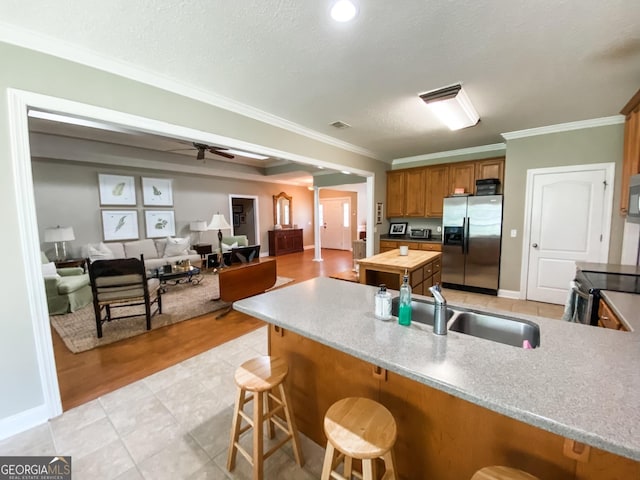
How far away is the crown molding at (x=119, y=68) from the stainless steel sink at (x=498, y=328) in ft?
9.09

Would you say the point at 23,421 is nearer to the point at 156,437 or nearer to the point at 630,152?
the point at 156,437

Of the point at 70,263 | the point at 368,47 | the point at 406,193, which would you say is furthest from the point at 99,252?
the point at 406,193

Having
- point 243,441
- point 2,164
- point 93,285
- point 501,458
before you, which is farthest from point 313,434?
point 93,285

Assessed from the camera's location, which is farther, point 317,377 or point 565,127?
point 565,127

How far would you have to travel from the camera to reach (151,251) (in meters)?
5.97

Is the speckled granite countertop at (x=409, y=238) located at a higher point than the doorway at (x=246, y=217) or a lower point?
lower

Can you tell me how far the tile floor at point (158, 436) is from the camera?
1.53 meters

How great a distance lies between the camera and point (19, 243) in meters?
1.73

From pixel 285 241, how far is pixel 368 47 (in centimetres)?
737

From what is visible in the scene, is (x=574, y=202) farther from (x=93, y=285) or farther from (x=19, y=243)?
(x=93, y=285)

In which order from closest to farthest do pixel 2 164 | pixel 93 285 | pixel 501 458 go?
1. pixel 501 458
2. pixel 2 164
3. pixel 93 285

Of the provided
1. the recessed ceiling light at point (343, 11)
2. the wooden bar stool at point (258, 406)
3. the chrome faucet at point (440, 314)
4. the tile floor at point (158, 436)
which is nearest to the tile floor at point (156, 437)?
the tile floor at point (158, 436)

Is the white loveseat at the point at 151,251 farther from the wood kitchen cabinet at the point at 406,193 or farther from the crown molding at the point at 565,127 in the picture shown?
the crown molding at the point at 565,127

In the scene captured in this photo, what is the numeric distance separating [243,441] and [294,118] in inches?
124
